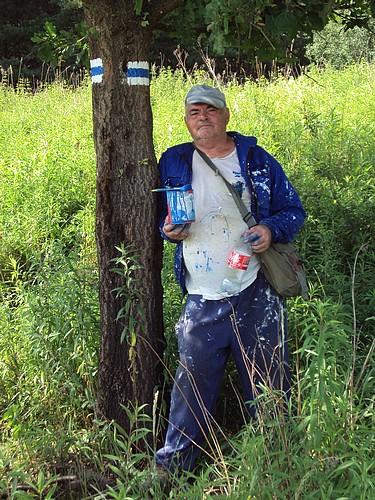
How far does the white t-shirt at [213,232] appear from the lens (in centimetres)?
337

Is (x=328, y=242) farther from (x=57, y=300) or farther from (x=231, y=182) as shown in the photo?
(x=57, y=300)

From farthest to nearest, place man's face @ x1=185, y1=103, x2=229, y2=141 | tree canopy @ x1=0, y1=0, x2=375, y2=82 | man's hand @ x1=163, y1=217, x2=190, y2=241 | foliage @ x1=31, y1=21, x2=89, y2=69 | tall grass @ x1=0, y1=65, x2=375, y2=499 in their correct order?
foliage @ x1=31, y1=21, x2=89, y2=69, man's face @ x1=185, y1=103, x2=229, y2=141, man's hand @ x1=163, y1=217, x2=190, y2=241, tree canopy @ x1=0, y1=0, x2=375, y2=82, tall grass @ x1=0, y1=65, x2=375, y2=499

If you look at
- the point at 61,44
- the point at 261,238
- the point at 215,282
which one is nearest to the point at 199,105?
the point at 261,238

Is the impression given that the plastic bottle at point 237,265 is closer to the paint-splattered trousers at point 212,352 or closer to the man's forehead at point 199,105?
the paint-splattered trousers at point 212,352

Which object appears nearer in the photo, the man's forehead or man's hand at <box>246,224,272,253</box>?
man's hand at <box>246,224,272,253</box>

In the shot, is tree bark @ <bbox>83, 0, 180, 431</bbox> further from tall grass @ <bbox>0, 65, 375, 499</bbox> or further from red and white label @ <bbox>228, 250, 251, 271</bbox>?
red and white label @ <bbox>228, 250, 251, 271</bbox>

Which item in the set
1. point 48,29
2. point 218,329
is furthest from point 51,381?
point 48,29

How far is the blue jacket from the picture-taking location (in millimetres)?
3439

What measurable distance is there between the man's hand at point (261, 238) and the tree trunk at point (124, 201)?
1.99ft

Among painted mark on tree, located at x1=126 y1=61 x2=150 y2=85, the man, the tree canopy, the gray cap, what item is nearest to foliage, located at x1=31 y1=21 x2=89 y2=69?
the tree canopy

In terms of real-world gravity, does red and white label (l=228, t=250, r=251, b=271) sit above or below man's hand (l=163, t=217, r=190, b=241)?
below

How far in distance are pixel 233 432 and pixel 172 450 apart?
0.60 meters

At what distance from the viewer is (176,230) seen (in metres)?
3.30

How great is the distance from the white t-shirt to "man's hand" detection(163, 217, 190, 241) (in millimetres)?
99
